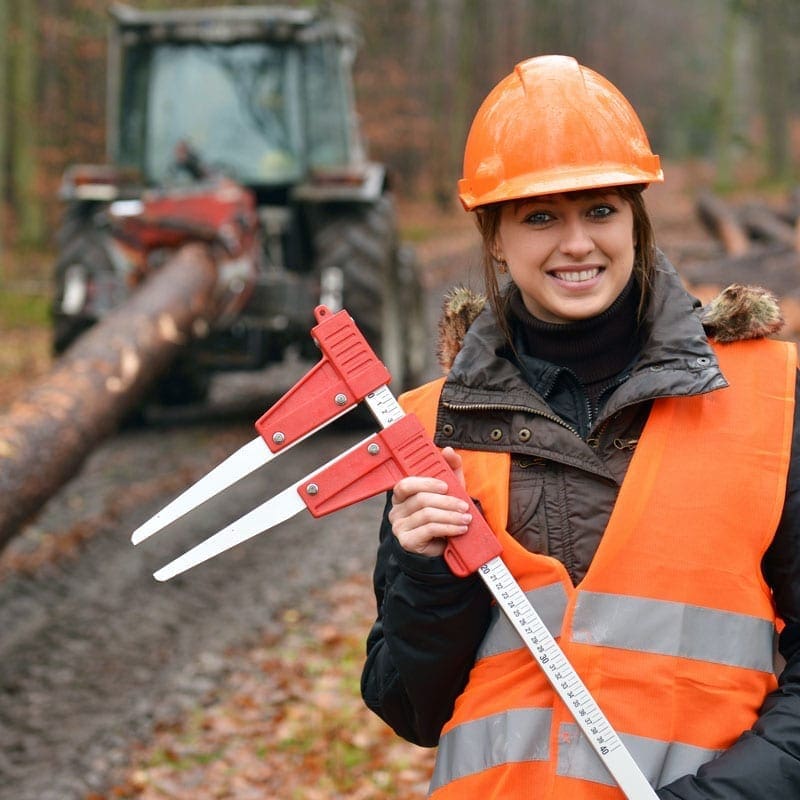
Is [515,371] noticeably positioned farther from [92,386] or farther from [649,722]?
[92,386]

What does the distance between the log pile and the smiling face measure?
4235 millimetres

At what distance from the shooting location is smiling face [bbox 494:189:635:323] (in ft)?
6.75

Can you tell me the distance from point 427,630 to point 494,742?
199 millimetres

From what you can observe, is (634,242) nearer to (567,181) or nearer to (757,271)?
(567,181)

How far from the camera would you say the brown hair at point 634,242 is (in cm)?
210

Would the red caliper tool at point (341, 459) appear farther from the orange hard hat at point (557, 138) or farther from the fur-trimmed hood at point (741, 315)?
the fur-trimmed hood at point (741, 315)

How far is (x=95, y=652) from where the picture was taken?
563 centimetres

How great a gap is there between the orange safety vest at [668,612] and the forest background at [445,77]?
15187 mm

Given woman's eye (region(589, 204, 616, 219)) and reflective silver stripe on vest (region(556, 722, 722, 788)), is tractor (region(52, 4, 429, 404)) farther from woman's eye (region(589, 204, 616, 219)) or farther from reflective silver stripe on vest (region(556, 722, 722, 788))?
reflective silver stripe on vest (region(556, 722, 722, 788))

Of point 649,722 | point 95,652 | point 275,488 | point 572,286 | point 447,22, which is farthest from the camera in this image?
point 447,22

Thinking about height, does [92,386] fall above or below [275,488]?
above

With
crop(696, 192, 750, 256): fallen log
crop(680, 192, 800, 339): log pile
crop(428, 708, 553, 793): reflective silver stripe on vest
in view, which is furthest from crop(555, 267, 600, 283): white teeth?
crop(696, 192, 750, 256): fallen log

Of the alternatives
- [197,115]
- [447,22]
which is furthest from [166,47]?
[447,22]

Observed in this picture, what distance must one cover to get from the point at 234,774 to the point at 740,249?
11.7 metres
